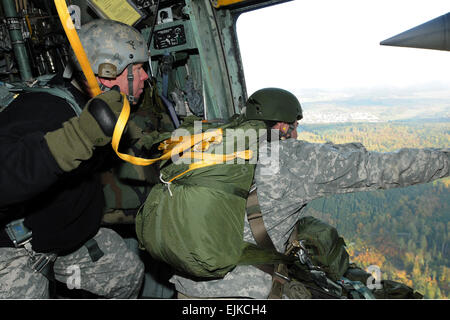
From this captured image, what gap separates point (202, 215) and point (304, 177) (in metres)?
0.51

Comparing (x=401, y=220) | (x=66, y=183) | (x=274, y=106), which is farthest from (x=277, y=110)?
(x=66, y=183)

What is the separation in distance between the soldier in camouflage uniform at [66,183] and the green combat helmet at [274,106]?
72 centimetres

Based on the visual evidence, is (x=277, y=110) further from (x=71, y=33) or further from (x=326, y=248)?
(x=71, y=33)

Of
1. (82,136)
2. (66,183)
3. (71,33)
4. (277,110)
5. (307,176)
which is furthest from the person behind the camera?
(277,110)

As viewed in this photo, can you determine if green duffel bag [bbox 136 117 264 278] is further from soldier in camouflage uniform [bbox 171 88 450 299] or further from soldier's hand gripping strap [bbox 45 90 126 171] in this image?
soldier's hand gripping strap [bbox 45 90 126 171]

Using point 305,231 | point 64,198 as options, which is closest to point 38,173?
point 64,198

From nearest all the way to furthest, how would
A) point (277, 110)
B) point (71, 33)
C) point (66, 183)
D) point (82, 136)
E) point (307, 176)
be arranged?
point (82, 136) < point (71, 33) < point (307, 176) < point (66, 183) < point (277, 110)

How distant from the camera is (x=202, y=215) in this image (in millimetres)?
1202

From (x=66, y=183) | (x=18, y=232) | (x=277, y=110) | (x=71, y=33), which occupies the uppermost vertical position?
(x=71, y=33)

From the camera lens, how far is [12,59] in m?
3.40

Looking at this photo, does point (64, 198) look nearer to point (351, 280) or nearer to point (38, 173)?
point (38, 173)

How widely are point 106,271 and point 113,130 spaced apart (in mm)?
1361

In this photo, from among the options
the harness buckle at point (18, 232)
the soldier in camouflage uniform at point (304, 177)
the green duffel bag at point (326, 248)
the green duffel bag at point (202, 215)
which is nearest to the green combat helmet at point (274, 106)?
the soldier in camouflage uniform at point (304, 177)

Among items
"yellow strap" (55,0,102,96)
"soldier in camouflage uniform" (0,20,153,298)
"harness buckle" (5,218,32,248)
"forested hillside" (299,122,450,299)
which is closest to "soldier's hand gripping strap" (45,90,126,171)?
"soldier in camouflage uniform" (0,20,153,298)
